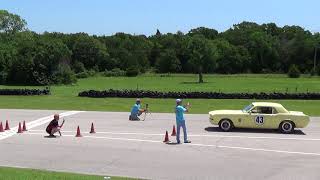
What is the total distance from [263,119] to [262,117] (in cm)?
10

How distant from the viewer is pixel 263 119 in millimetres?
24328

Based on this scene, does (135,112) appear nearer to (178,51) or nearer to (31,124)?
(31,124)

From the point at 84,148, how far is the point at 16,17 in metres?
112

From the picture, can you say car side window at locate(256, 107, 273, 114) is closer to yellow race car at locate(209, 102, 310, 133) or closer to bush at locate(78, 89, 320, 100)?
yellow race car at locate(209, 102, 310, 133)

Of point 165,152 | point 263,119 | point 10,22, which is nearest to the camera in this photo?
point 165,152

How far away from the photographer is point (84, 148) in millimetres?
19344

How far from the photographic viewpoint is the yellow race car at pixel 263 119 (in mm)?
24344

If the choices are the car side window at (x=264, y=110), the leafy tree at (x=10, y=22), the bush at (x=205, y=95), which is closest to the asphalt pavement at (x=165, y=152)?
the car side window at (x=264, y=110)

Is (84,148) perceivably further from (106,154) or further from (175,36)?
(175,36)

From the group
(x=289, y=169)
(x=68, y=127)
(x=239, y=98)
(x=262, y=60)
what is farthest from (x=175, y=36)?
(x=289, y=169)

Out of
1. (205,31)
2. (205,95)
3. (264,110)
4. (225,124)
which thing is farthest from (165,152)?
(205,31)

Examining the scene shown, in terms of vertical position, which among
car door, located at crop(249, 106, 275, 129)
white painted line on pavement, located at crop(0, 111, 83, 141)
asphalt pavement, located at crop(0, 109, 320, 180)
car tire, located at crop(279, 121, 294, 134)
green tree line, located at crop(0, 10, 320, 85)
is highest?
green tree line, located at crop(0, 10, 320, 85)

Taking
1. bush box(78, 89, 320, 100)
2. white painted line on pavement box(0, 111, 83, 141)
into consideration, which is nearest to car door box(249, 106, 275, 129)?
A: white painted line on pavement box(0, 111, 83, 141)

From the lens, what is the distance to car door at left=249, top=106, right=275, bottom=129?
24.3 meters
